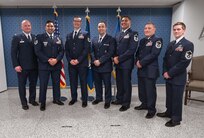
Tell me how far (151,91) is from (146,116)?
1.42 ft

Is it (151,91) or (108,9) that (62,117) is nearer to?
(151,91)

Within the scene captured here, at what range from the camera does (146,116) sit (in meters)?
3.12

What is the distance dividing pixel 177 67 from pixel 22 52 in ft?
8.66

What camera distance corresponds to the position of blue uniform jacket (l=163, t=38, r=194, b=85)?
8.48 feet

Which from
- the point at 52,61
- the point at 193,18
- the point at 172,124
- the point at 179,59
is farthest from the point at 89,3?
the point at 172,124

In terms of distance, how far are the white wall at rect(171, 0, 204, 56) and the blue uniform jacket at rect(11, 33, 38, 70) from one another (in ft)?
11.6

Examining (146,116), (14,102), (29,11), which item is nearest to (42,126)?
(14,102)

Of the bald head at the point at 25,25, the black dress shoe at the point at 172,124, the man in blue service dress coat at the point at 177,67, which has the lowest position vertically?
the black dress shoe at the point at 172,124

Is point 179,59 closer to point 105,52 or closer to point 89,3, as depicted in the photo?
point 105,52

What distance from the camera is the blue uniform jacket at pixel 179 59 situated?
2586 millimetres

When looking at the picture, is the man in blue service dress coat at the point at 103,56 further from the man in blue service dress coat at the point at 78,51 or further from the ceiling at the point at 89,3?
the ceiling at the point at 89,3

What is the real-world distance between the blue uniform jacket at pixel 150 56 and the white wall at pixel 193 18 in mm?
1985

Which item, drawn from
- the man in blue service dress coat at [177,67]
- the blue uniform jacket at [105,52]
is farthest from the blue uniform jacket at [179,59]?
the blue uniform jacket at [105,52]

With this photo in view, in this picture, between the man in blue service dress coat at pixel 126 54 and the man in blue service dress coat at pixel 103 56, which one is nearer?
the man in blue service dress coat at pixel 126 54
